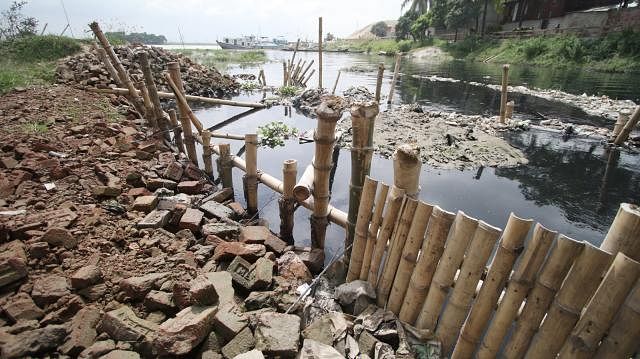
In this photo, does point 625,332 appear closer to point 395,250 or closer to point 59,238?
point 395,250

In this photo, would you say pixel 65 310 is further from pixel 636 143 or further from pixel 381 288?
pixel 636 143

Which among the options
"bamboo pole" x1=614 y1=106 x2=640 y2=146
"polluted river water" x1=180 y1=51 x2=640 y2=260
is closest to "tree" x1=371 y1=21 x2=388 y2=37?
"polluted river water" x1=180 y1=51 x2=640 y2=260

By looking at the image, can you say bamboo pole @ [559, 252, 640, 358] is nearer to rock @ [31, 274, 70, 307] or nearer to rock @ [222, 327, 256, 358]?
rock @ [222, 327, 256, 358]

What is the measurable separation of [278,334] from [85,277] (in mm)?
1728

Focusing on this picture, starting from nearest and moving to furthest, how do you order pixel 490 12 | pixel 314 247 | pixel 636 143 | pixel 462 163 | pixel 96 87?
pixel 314 247, pixel 462 163, pixel 636 143, pixel 96 87, pixel 490 12

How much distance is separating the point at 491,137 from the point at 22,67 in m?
16.5

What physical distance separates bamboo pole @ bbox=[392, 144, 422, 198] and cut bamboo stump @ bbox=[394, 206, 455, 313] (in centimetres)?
35

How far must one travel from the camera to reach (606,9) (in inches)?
1070

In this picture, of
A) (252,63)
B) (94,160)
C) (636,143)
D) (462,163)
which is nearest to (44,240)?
(94,160)

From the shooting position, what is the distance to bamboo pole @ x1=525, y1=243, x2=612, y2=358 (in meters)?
1.84

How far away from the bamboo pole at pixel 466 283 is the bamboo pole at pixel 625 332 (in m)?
0.71

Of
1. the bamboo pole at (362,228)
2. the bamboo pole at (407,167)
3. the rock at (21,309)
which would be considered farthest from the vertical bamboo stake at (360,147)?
the rock at (21,309)

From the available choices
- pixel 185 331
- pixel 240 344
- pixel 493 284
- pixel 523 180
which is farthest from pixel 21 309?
pixel 523 180

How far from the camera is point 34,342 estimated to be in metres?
2.19
